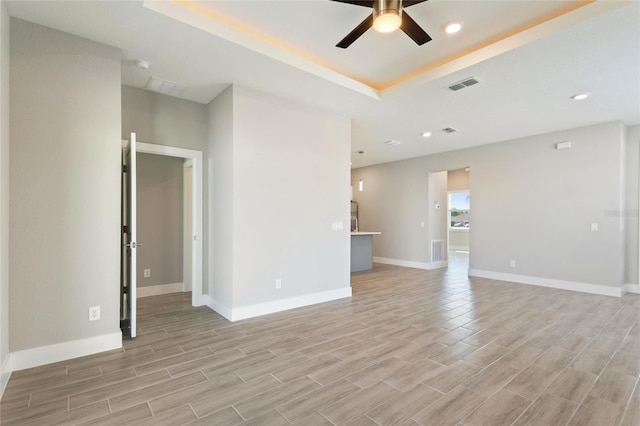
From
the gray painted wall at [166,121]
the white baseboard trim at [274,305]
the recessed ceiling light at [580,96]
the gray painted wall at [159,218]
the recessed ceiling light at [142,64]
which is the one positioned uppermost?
the recessed ceiling light at [142,64]

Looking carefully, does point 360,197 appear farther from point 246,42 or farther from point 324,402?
point 324,402

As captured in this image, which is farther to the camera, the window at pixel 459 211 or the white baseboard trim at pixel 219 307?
the window at pixel 459 211

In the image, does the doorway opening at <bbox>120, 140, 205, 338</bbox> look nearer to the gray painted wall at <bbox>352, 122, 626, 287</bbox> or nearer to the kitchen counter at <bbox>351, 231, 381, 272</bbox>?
the kitchen counter at <bbox>351, 231, 381, 272</bbox>

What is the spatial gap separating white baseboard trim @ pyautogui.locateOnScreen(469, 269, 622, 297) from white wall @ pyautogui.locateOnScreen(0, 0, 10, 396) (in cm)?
744

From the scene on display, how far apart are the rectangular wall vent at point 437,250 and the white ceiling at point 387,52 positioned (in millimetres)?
3905

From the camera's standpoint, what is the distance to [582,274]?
5371 mm

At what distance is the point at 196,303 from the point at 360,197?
639 centimetres

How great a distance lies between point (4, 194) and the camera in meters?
2.34

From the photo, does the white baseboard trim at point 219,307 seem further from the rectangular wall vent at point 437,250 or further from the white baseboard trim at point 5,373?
the rectangular wall vent at point 437,250

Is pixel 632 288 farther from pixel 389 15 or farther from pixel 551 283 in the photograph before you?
pixel 389 15

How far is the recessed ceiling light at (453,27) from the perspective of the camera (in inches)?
111

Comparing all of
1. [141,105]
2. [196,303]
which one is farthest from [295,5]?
[196,303]

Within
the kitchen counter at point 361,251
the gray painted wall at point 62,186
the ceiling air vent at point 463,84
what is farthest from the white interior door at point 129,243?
the kitchen counter at point 361,251

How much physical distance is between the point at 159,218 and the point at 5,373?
2.90 metres
